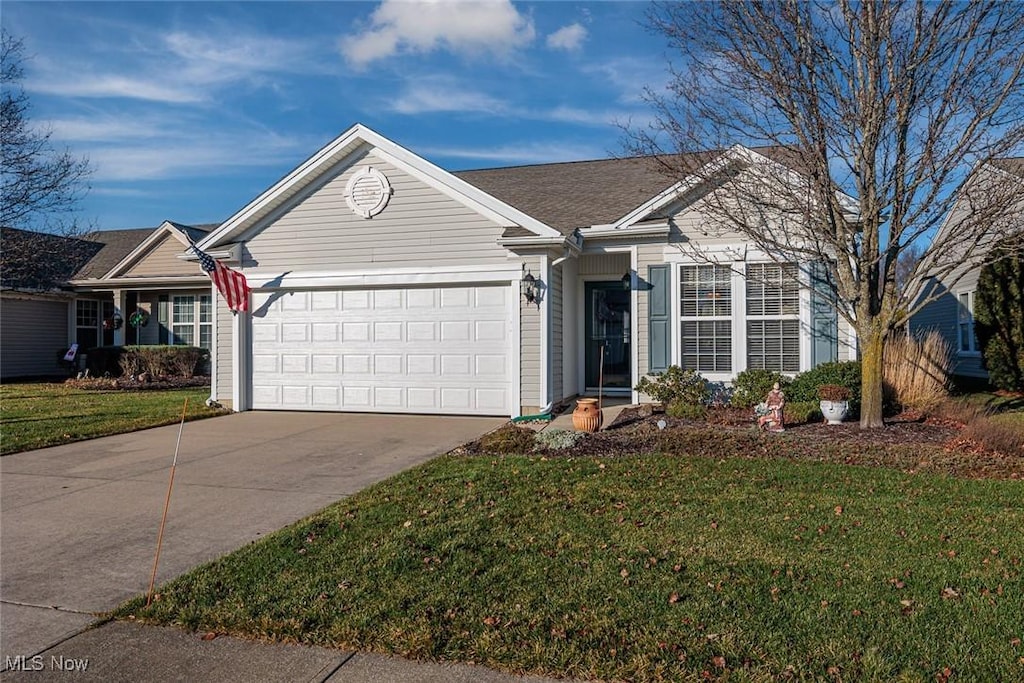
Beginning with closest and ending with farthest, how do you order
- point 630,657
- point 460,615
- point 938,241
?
point 630,657
point 460,615
point 938,241

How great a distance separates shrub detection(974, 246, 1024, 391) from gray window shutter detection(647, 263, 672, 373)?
24.2 ft

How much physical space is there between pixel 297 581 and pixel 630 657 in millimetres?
2125

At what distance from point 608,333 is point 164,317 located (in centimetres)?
1457

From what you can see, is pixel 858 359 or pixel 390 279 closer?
pixel 858 359

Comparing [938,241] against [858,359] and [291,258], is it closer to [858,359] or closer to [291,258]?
[858,359]

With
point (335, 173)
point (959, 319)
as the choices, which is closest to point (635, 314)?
point (335, 173)

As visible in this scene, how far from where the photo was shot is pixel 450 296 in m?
11.5

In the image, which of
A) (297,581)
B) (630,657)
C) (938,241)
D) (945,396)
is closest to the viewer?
(630,657)

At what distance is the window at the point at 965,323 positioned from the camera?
17859 mm

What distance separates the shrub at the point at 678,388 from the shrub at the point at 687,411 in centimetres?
37

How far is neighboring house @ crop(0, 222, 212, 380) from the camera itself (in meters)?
19.5

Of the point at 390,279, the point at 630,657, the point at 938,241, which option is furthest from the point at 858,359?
the point at 630,657

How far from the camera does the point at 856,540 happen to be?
471 cm

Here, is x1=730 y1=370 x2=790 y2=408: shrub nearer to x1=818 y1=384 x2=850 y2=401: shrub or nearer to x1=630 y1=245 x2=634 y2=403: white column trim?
x1=818 y1=384 x2=850 y2=401: shrub
